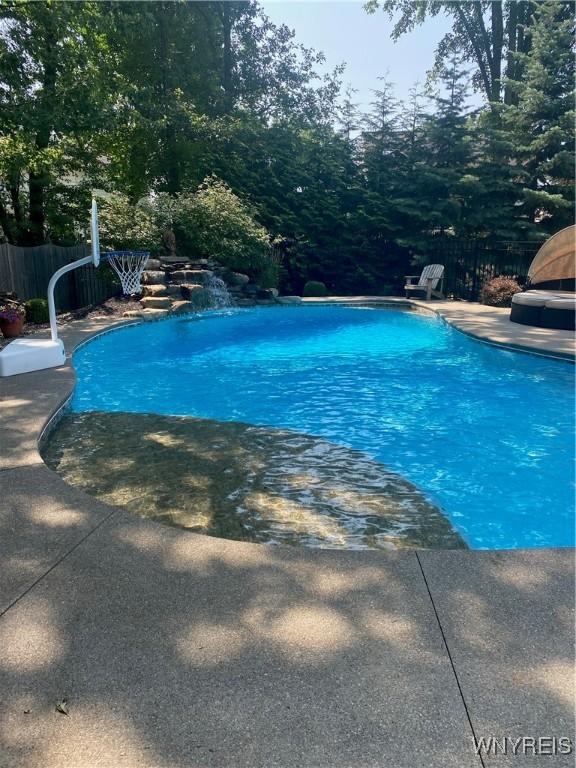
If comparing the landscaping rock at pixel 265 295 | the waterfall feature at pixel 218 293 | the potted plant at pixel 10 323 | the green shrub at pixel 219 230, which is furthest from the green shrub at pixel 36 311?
the landscaping rock at pixel 265 295

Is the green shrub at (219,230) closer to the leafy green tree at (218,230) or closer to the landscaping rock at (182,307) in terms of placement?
the leafy green tree at (218,230)

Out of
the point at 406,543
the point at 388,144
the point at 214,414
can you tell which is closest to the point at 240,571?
the point at 406,543

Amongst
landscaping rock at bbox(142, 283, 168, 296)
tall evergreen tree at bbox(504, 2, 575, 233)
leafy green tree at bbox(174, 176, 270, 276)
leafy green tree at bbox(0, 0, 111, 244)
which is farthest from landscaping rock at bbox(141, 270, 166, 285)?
tall evergreen tree at bbox(504, 2, 575, 233)

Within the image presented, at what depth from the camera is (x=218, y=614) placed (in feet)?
6.48

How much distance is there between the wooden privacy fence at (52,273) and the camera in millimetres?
11352

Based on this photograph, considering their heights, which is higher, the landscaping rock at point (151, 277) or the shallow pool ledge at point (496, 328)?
the landscaping rock at point (151, 277)

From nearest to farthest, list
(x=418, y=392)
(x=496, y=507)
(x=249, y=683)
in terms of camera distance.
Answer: (x=249, y=683), (x=496, y=507), (x=418, y=392)

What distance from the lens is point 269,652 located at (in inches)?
70.1

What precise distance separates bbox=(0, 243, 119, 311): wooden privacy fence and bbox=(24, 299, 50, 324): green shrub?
125 cm

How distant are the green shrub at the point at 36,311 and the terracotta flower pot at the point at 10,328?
1466 mm

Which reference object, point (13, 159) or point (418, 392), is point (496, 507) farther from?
point (13, 159)

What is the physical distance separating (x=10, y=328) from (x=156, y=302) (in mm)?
4372

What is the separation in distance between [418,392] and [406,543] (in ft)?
12.8

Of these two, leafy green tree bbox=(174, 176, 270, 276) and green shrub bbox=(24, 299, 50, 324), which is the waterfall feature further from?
green shrub bbox=(24, 299, 50, 324)
